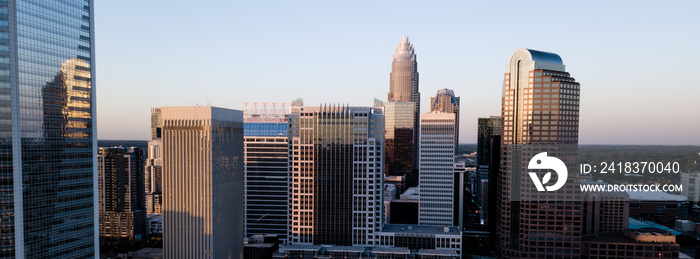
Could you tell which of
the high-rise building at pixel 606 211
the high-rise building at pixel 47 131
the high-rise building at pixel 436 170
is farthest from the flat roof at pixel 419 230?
the high-rise building at pixel 47 131

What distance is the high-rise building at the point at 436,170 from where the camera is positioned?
192m

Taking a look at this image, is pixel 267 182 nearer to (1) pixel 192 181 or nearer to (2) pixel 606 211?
(1) pixel 192 181

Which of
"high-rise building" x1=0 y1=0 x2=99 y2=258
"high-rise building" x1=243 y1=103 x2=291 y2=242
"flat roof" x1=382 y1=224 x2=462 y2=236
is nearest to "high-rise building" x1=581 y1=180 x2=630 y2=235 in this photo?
"flat roof" x1=382 y1=224 x2=462 y2=236

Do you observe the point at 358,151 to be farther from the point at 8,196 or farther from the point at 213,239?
the point at 8,196

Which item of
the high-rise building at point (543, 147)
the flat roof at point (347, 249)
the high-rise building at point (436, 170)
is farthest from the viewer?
the high-rise building at point (436, 170)

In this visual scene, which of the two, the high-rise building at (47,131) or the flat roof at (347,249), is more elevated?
the high-rise building at (47,131)

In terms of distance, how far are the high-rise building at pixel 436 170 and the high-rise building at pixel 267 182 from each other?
63.7 m

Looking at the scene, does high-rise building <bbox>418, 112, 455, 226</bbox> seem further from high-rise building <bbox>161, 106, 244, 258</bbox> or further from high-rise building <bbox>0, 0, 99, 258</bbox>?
high-rise building <bbox>0, 0, 99, 258</bbox>

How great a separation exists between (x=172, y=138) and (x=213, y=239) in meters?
30.9

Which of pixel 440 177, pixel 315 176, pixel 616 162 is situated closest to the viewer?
pixel 616 162

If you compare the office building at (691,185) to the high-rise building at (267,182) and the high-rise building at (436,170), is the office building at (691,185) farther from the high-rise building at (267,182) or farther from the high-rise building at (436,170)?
the high-rise building at (267,182)

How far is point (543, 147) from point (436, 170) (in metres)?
63.4

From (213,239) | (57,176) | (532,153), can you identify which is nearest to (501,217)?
(532,153)

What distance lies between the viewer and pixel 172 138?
11819 centimetres
